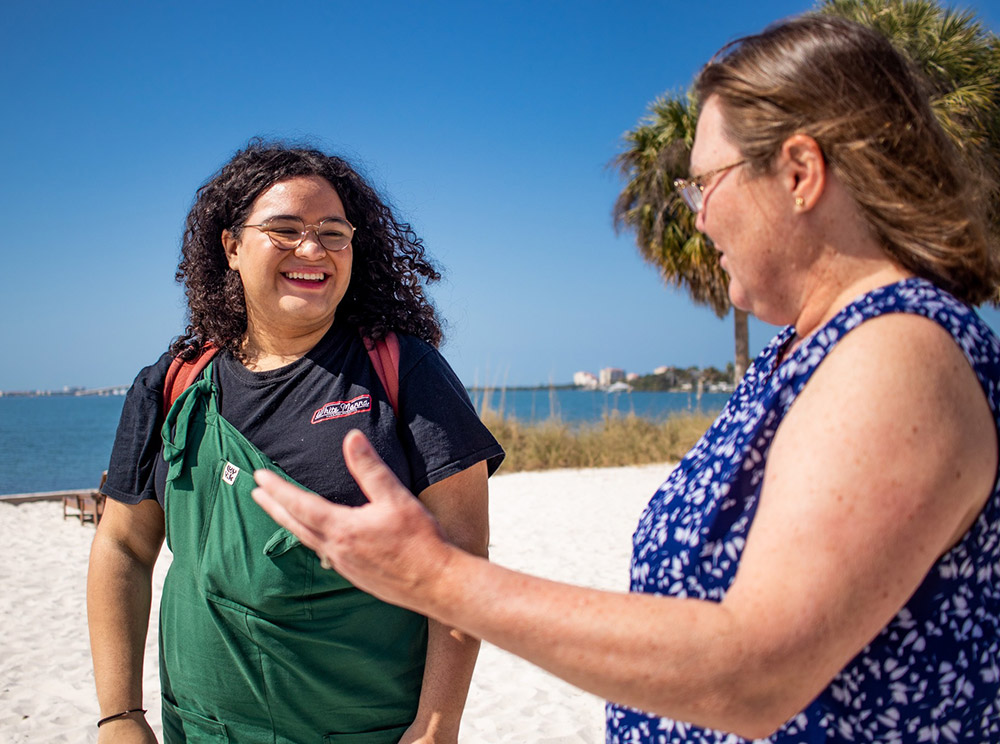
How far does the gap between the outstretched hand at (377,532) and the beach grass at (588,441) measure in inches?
575

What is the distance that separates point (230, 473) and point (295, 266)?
0.58 m

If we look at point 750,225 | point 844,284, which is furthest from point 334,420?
point 844,284

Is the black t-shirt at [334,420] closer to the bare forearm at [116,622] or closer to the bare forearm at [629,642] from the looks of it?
the bare forearm at [116,622]

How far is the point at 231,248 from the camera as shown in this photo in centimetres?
221

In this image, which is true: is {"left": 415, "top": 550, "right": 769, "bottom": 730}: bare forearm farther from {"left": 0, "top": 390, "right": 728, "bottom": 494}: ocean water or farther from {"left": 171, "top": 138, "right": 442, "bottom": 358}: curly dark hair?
{"left": 0, "top": 390, "right": 728, "bottom": 494}: ocean water

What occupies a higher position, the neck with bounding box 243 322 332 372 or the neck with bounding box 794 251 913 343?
the neck with bounding box 794 251 913 343

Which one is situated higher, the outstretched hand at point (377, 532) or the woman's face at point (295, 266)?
the woman's face at point (295, 266)

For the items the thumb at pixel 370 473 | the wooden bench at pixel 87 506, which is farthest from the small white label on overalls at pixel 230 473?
the wooden bench at pixel 87 506

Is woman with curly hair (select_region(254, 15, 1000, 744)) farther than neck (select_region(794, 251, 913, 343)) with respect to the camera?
No

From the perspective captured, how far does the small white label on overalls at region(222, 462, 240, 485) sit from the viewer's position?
6.07 feet

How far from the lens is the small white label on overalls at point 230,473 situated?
6.07 ft

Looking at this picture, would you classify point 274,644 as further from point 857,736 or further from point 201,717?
point 857,736

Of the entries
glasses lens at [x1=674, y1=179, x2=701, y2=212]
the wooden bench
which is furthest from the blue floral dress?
the wooden bench

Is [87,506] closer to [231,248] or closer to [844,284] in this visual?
[231,248]
